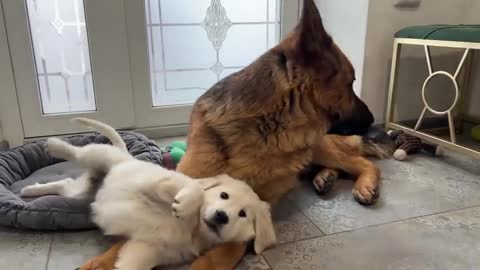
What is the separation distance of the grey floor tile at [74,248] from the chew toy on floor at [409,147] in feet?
5.23

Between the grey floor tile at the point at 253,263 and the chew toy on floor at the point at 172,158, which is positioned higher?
the chew toy on floor at the point at 172,158

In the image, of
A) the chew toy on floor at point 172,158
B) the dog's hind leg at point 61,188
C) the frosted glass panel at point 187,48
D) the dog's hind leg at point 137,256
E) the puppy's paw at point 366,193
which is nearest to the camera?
→ the dog's hind leg at point 137,256

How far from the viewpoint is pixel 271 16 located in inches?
109

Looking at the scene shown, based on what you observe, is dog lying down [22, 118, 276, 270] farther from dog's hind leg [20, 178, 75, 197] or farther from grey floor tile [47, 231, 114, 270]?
dog's hind leg [20, 178, 75, 197]

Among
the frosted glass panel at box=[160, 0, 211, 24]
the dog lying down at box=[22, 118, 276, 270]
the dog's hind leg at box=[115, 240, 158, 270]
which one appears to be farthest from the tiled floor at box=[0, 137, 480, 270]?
the frosted glass panel at box=[160, 0, 211, 24]

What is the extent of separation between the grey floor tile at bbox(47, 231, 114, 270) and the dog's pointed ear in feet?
3.06

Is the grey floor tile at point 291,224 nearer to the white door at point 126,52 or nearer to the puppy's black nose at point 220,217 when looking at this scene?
the puppy's black nose at point 220,217

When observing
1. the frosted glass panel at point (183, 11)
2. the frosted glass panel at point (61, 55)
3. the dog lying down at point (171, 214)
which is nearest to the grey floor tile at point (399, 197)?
the dog lying down at point (171, 214)

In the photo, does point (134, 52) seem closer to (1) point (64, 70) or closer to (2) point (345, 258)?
(1) point (64, 70)

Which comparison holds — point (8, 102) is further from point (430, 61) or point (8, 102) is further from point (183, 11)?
point (430, 61)

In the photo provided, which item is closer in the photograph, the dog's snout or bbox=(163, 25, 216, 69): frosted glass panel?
the dog's snout

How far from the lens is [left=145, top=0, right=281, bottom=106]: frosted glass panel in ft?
8.37

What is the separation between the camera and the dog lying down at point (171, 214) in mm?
1107

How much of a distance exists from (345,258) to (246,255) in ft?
1.04
